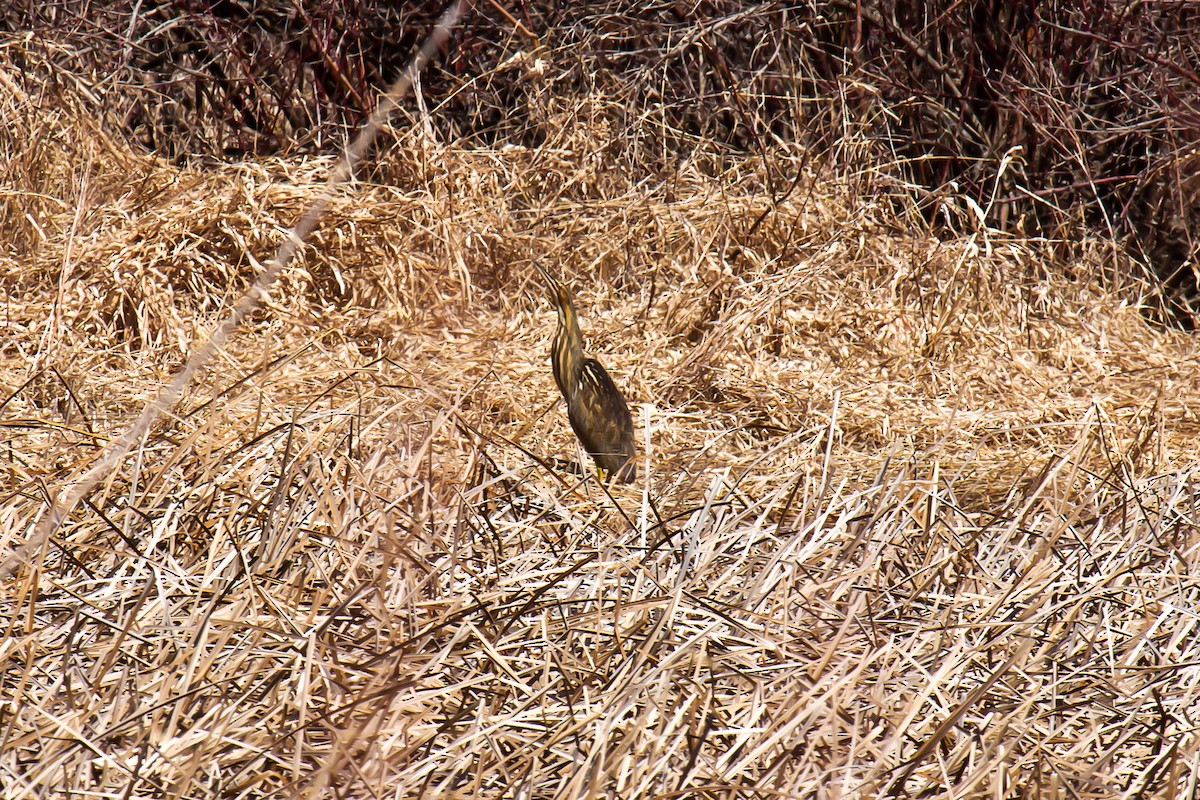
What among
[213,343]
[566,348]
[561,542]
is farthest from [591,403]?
[213,343]

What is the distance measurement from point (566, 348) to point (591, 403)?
0.49 ft

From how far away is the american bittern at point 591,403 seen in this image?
9.36 feet

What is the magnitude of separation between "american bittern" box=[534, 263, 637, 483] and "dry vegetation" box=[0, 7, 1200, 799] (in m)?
0.10

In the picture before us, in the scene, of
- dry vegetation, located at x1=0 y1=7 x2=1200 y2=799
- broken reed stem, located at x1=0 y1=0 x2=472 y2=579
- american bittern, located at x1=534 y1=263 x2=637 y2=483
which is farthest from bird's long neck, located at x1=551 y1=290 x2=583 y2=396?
broken reed stem, located at x1=0 y1=0 x2=472 y2=579

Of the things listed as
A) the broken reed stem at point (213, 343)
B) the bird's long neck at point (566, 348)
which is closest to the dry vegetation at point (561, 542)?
the broken reed stem at point (213, 343)

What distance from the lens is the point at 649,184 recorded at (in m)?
4.98

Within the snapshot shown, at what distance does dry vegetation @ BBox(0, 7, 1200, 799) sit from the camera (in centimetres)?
165

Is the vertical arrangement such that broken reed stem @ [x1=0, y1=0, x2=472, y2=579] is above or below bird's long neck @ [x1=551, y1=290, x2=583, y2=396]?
above

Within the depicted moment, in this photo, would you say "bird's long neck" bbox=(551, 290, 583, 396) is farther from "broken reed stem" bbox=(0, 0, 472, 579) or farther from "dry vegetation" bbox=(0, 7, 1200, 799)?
"broken reed stem" bbox=(0, 0, 472, 579)

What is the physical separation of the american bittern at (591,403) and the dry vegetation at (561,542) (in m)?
0.10

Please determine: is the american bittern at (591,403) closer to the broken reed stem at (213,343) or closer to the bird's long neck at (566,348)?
the bird's long neck at (566,348)

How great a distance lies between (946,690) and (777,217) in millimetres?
2828

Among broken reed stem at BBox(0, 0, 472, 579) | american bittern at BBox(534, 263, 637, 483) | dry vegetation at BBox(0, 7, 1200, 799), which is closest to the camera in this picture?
broken reed stem at BBox(0, 0, 472, 579)

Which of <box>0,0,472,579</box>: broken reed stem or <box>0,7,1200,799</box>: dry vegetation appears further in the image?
<box>0,7,1200,799</box>: dry vegetation
